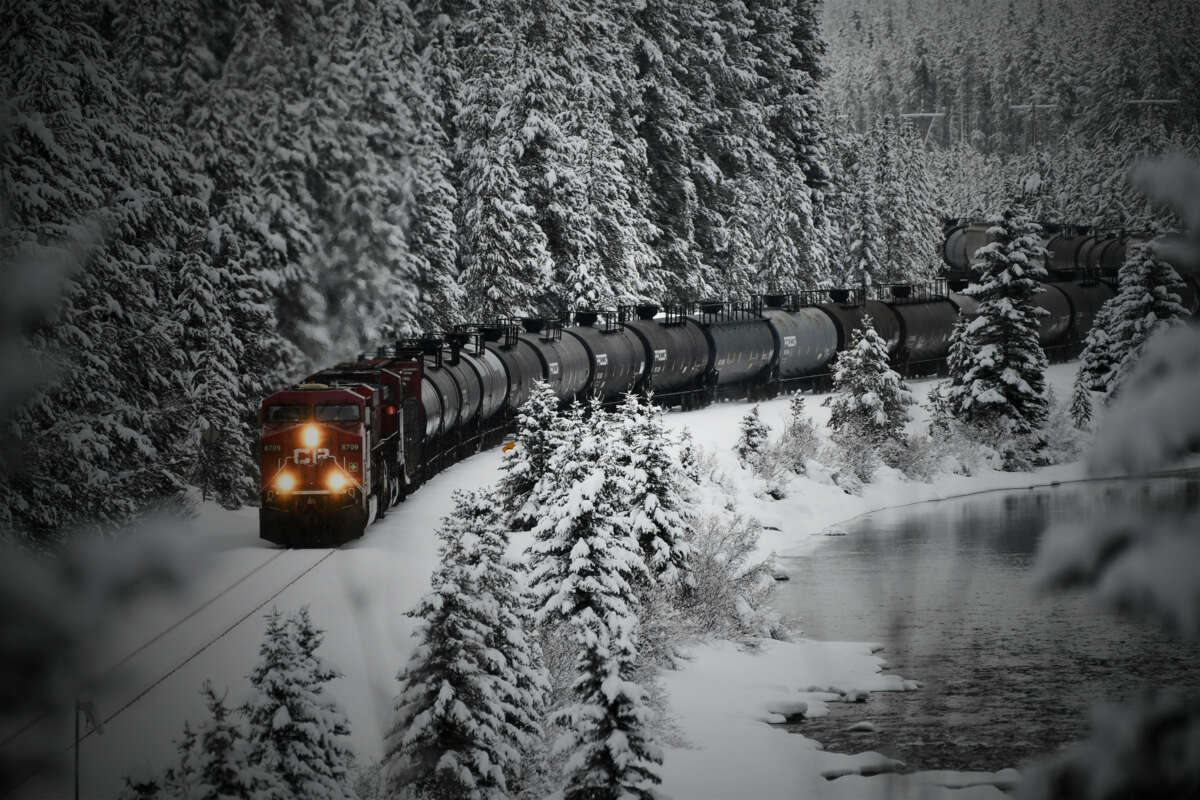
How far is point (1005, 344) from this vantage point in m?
46.4

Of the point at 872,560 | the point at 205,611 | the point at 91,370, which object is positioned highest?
the point at 91,370

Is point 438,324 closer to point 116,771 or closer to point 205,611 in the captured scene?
point 205,611

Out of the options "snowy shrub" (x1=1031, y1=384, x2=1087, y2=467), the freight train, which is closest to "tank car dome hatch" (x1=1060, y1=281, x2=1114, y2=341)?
the freight train

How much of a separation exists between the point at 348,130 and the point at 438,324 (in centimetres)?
1394

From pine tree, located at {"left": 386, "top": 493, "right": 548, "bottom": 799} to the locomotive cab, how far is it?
31.9 ft

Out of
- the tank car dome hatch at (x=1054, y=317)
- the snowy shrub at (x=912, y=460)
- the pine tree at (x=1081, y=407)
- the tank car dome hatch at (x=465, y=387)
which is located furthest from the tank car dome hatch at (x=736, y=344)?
the tank car dome hatch at (x=1054, y=317)

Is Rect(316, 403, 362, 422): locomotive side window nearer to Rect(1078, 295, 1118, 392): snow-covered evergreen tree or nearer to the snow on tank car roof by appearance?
the snow on tank car roof

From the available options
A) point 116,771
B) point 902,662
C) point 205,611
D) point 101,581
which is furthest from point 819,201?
point 101,581

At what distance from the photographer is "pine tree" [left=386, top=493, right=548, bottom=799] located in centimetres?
1350

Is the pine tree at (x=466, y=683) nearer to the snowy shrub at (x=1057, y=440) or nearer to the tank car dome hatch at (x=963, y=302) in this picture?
the snowy shrub at (x=1057, y=440)

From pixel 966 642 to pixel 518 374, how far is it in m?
18.0

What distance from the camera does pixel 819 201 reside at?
84875 millimetres

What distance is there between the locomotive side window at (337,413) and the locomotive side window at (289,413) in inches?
12.1

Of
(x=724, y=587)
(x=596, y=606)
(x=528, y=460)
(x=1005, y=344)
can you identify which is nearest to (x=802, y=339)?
(x=1005, y=344)
